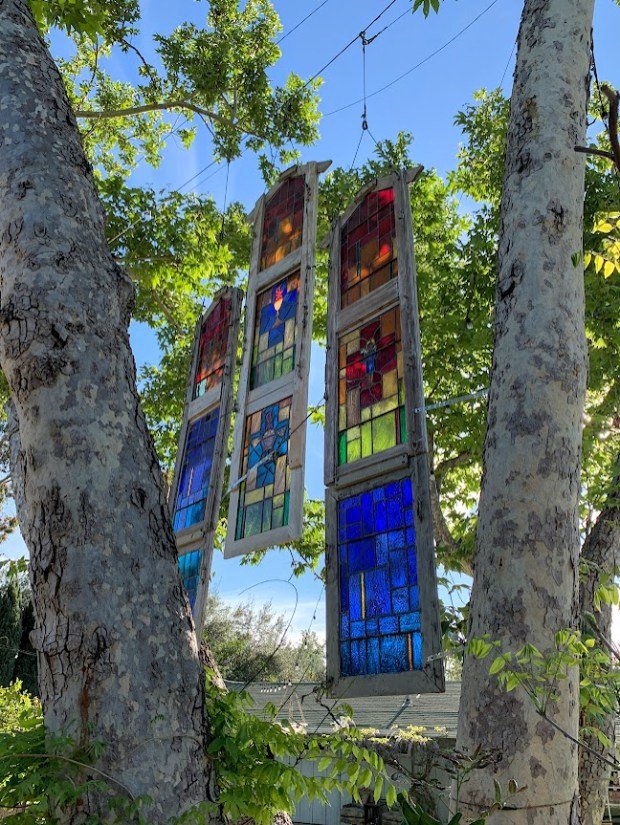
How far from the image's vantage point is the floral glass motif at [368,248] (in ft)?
16.0

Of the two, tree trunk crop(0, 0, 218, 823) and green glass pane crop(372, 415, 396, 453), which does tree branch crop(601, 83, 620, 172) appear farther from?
green glass pane crop(372, 415, 396, 453)

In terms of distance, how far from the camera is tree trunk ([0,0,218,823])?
202 centimetres

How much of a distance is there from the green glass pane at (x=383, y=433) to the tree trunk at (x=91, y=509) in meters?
2.01

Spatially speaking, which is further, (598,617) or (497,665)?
(598,617)

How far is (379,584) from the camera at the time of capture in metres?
3.98

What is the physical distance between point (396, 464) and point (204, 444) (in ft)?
8.41

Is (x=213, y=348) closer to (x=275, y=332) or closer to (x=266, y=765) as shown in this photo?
(x=275, y=332)

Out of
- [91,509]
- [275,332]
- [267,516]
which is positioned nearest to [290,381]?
[275,332]

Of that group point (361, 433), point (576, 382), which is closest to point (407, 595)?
point (361, 433)

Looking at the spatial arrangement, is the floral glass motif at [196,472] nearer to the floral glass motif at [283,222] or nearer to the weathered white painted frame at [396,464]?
the floral glass motif at [283,222]

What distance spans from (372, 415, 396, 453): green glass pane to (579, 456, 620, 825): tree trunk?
49.5 inches

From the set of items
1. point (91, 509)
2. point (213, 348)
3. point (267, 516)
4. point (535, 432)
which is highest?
point (213, 348)

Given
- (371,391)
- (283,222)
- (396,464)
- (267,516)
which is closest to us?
(396,464)

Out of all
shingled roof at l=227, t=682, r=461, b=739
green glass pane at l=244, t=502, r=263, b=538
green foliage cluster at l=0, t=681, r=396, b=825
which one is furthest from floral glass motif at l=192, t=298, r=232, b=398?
green foliage cluster at l=0, t=681, r=396, b=825
